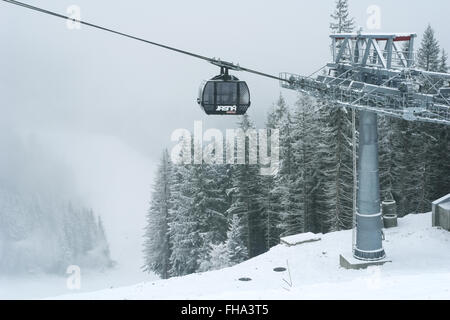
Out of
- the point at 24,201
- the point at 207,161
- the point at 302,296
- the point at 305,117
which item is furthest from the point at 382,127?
the point at 24,201

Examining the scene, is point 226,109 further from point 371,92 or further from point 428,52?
point 428,52

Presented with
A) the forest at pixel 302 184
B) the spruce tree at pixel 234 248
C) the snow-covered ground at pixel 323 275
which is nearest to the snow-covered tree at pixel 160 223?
the forest at pixel 302 184

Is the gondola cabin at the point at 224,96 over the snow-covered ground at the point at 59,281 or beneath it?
over

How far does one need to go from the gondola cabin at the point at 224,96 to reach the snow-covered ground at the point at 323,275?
488cm

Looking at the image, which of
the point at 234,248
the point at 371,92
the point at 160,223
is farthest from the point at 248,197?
the point at 371,92

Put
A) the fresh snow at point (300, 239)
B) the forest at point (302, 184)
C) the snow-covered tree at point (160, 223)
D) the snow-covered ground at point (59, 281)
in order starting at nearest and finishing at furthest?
1. the fresh snow at point (300, 239)
2. the forest at point (302, 184)
3. the snow-covered tree at point (160, 223)
4. the snow-covered ground at point (59, 281)

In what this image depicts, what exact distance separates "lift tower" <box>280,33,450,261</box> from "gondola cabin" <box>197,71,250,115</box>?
740cm

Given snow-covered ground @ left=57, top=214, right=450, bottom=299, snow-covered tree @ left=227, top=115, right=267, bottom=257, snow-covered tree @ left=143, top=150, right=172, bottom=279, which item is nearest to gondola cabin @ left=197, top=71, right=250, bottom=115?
snow-covered ground @ left=57, top=214, right=450, bottom=299

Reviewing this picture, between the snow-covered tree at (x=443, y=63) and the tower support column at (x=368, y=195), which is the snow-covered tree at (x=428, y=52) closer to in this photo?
the snow-covered tree at (x=443, y=63)

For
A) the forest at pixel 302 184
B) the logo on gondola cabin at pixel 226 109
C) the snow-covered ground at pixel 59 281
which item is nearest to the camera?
the logo on gondola cabin at pixel 226 109

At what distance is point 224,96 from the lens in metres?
12.3

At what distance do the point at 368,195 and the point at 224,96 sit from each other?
39.9 ft

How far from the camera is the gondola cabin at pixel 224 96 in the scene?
12.2 m
